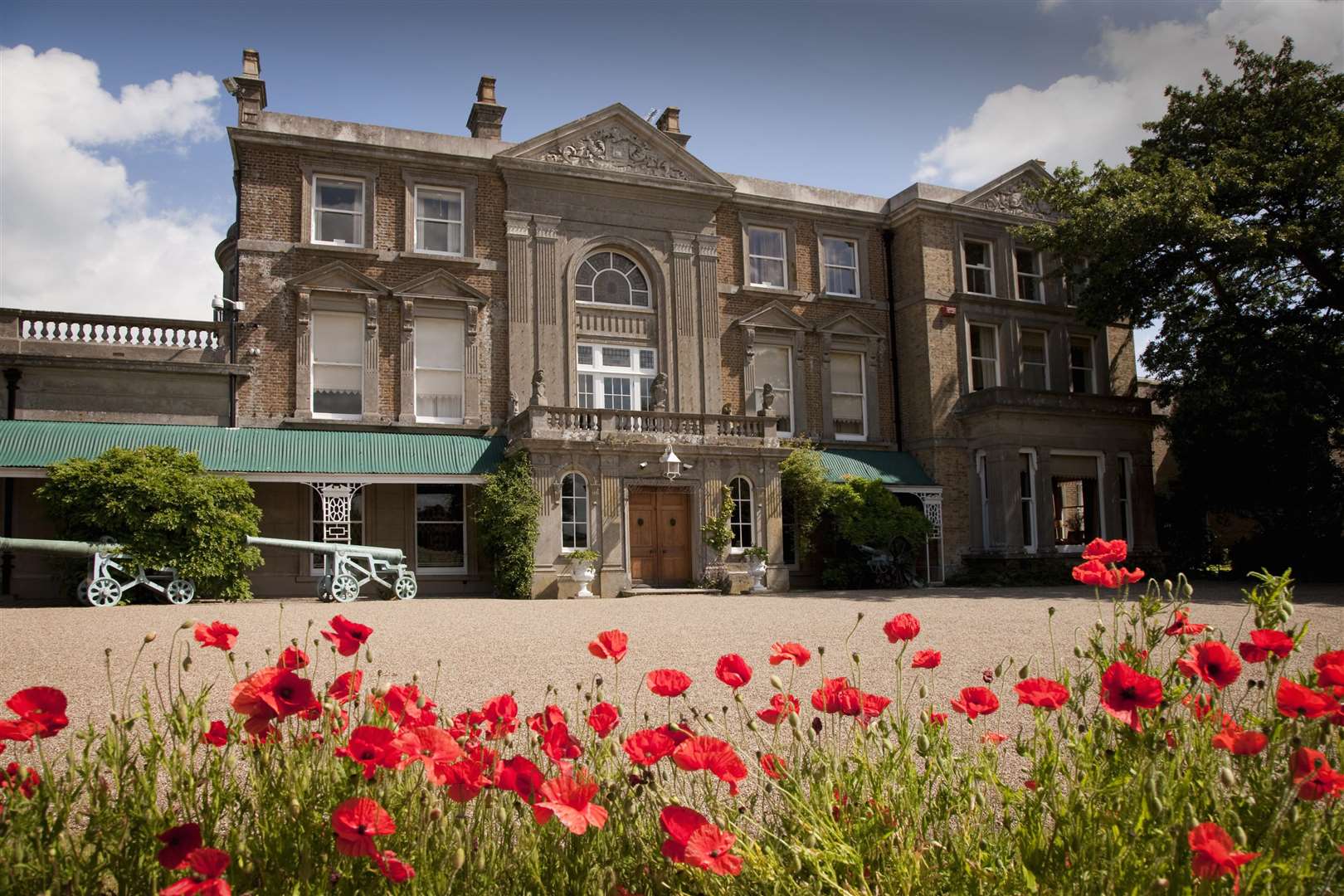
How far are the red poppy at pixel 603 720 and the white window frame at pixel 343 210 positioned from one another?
19218 millimetres

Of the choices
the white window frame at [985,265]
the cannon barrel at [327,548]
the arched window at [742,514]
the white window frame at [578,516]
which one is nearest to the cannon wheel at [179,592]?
the cannon barrel at [327,548]

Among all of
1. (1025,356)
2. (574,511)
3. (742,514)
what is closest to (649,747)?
(574,511)

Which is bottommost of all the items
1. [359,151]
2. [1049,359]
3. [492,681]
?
[492,681]

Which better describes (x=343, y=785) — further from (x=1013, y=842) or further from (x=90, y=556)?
(x=90, y=556)

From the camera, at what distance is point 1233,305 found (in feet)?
69.7

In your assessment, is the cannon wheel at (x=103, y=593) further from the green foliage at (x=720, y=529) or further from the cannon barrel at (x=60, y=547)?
the green foliage at (x=720, y=529)

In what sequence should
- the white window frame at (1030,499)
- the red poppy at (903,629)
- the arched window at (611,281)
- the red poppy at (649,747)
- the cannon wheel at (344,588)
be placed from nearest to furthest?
the red poppy at (649,747) < the red poppy at (903,629) < the cannon wheel at (344,588) < the arched window at (611,281) < the white window frame at (1030,499)

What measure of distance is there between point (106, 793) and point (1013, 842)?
8.74 ft

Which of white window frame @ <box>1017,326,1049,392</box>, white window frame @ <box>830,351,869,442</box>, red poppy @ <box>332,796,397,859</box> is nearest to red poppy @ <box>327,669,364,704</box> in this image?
Result: red poppy @ <box>332,796,397,859</box>

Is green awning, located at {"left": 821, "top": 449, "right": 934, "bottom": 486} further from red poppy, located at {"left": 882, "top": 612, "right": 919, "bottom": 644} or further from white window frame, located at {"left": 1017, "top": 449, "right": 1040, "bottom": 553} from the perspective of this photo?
red poppy, located at {"left": 882, "top": 612, "right": 919, "bottom": 644}

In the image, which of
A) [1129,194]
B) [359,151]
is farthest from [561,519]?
[1129,194]

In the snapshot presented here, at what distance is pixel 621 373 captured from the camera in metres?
22.0

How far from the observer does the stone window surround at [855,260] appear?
24469 mm

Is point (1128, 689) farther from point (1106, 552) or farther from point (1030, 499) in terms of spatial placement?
point (1030, 499)
